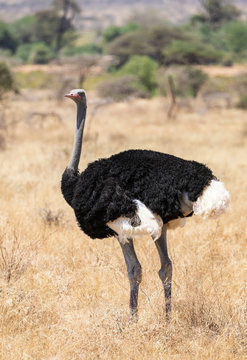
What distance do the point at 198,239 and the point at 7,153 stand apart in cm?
501

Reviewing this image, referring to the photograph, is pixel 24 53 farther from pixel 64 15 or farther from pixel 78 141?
pixel 78 141

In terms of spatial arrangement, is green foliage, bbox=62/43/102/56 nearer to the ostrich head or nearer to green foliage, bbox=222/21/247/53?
green foliage, bbox=222/21/247/53

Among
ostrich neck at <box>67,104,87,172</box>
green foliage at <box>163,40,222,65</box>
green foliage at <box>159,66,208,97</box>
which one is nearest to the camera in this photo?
ostrich neck at <box>67,104,87,172</box>

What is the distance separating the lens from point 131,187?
9.91 feet

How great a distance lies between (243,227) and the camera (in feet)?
17.0

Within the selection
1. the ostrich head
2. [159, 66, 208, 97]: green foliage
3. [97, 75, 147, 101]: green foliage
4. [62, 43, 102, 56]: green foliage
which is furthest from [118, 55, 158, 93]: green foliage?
[62, 43, 102, 56]: green foliage

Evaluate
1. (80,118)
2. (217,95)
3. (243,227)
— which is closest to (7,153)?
(243,227)

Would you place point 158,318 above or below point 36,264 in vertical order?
above

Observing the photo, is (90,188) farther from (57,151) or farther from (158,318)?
(57,151)

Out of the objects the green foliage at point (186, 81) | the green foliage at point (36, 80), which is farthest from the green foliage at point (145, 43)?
the green foliage at point (186, 81)

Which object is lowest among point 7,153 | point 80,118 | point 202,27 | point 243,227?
point 202,27

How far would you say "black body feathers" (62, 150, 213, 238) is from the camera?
2.93 m

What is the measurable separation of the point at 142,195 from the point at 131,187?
8 cm

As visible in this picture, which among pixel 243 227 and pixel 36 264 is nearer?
pixel 36 264
